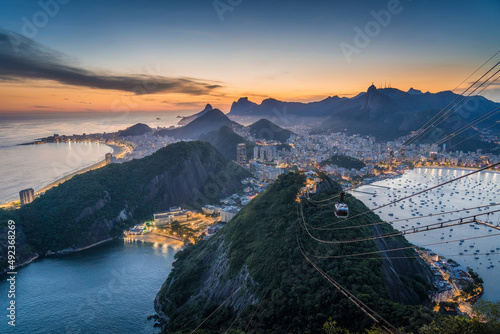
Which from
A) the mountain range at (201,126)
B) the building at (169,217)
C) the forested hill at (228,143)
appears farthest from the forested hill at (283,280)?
the mountain range at (201,126)

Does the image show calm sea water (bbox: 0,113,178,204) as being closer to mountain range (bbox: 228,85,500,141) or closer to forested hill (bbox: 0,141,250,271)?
forested hill (bbox: 0,141,250,271)

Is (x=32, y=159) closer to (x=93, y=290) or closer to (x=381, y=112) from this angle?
(x=93, y=290)

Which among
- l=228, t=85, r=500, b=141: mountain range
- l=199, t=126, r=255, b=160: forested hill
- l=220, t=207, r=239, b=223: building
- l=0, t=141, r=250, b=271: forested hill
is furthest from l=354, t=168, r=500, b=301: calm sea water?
l=228, t=85, r=500, b=141: mountain range

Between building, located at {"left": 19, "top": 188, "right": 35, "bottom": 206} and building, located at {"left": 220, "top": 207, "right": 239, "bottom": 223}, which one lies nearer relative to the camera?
building, located at {"left": 220, "top": 207, "right": 239, "bottom": 223}

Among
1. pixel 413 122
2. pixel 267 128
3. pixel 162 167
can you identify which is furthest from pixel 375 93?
pixel 162 167

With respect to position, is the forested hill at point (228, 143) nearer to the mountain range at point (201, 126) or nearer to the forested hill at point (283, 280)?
the mountain range at point (201, 126)

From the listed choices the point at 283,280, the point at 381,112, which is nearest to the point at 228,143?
the point at 283,280

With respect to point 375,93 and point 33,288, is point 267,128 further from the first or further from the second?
point 33,288
